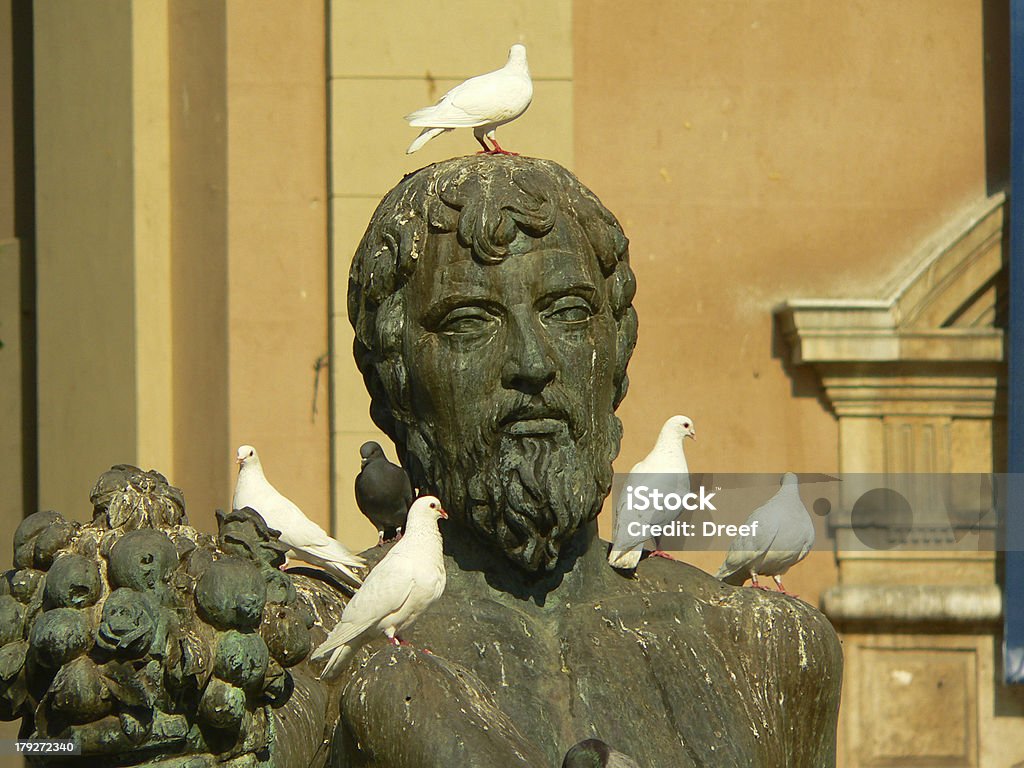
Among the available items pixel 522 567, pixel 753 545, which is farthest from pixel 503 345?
pixel 753 545

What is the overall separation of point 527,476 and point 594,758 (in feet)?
2.16

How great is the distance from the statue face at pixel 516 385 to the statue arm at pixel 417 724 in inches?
18.1

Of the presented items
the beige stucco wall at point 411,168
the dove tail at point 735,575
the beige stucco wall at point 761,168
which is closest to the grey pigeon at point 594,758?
the dove tail at point 735,575

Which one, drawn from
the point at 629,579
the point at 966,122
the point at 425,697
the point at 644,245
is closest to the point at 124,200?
the point at 644,245

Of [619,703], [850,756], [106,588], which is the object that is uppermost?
[106,588]

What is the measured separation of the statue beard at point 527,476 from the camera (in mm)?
4055

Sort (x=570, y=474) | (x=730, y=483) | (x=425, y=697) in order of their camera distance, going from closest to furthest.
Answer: (x=425, y=697) < (x=570, y=474) < (x=730, y=483)

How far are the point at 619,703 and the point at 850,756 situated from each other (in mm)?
5368

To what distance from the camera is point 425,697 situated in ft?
12.0

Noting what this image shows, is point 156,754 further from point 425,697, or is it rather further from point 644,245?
point 644,245

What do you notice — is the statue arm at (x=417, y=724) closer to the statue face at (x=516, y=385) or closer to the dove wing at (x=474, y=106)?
the statue face at (x=516, y=385)

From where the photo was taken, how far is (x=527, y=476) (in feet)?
13.3

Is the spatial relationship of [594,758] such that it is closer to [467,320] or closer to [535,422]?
[535,422]

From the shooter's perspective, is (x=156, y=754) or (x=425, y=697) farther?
(x=425, y=697)
